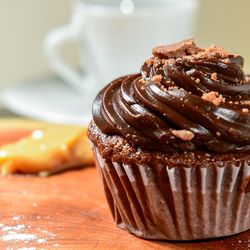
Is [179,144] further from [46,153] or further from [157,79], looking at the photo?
[46,153]

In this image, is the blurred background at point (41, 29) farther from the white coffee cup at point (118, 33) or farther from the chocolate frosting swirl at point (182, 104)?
the chocolate frosting swirl at point (182, 104)

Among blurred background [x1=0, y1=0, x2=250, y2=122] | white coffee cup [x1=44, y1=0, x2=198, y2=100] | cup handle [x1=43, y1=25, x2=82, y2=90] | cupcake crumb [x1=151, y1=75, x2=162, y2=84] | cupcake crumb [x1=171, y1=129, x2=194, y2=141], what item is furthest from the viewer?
blurred background [x1=0, y1=0, x2=250, y2=122]

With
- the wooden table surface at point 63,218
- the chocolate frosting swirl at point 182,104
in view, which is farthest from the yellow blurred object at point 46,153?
the chocolate frosting swirl at point 182,104

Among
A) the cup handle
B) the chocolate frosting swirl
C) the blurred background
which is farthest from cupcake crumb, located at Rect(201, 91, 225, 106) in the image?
the blurred background

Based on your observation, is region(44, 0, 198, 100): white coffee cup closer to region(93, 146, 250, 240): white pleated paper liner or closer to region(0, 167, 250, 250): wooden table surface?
region(0, 167, 250, 250): wooden table surface

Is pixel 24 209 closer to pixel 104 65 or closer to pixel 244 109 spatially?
pixel 244 109

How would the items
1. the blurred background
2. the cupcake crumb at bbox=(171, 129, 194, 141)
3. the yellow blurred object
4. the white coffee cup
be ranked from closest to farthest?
the cupcake crumb at bbox=(171, 129, 194, 141) → the yellow blurred object → the white coffee cup → the blurred background

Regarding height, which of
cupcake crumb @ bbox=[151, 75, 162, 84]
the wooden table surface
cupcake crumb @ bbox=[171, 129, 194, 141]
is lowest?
the wooden table surface

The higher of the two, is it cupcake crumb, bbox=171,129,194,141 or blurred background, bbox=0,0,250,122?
cupcake crumb, bbox=171,129,194,141
